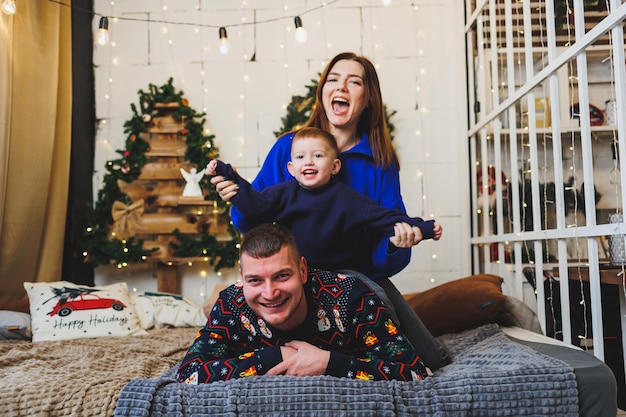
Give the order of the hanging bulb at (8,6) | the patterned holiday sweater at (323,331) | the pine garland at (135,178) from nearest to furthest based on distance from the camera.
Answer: the patterned holiday sweater at (323,331), the hanging bulb at (8,6), the pine garland at (135,178)

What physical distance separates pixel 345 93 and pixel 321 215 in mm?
493

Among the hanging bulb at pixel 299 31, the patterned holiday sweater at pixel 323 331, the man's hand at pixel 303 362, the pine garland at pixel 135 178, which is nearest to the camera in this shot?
the man's hand at pixel 303 362

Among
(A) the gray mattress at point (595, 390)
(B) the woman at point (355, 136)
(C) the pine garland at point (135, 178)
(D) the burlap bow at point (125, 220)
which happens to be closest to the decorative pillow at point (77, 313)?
(C) the pine garland at point (135, 178)

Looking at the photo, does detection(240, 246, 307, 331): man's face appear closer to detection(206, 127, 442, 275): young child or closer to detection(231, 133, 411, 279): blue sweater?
detection(206, 127, 442, 275): young child

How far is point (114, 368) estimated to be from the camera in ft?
6.68

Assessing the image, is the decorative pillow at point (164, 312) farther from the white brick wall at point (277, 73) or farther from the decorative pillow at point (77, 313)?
the white brick wall at point (277, 73)

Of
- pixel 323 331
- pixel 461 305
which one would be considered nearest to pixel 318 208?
pixel 323 331

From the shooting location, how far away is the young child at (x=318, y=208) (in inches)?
70.4

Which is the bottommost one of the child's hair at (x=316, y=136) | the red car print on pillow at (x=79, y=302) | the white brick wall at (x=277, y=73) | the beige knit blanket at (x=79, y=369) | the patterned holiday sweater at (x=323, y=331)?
the beige knit blanket at (x=79, y=369)

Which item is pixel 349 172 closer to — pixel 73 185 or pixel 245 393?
pixel 245 393

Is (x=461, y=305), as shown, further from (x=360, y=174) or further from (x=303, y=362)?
(x=303, y=362)

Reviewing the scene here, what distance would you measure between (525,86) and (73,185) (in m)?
2.73

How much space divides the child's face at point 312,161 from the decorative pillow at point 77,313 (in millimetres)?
1596

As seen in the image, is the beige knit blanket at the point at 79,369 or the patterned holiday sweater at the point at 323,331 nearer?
the beige knit blanket at the point at 79,369
